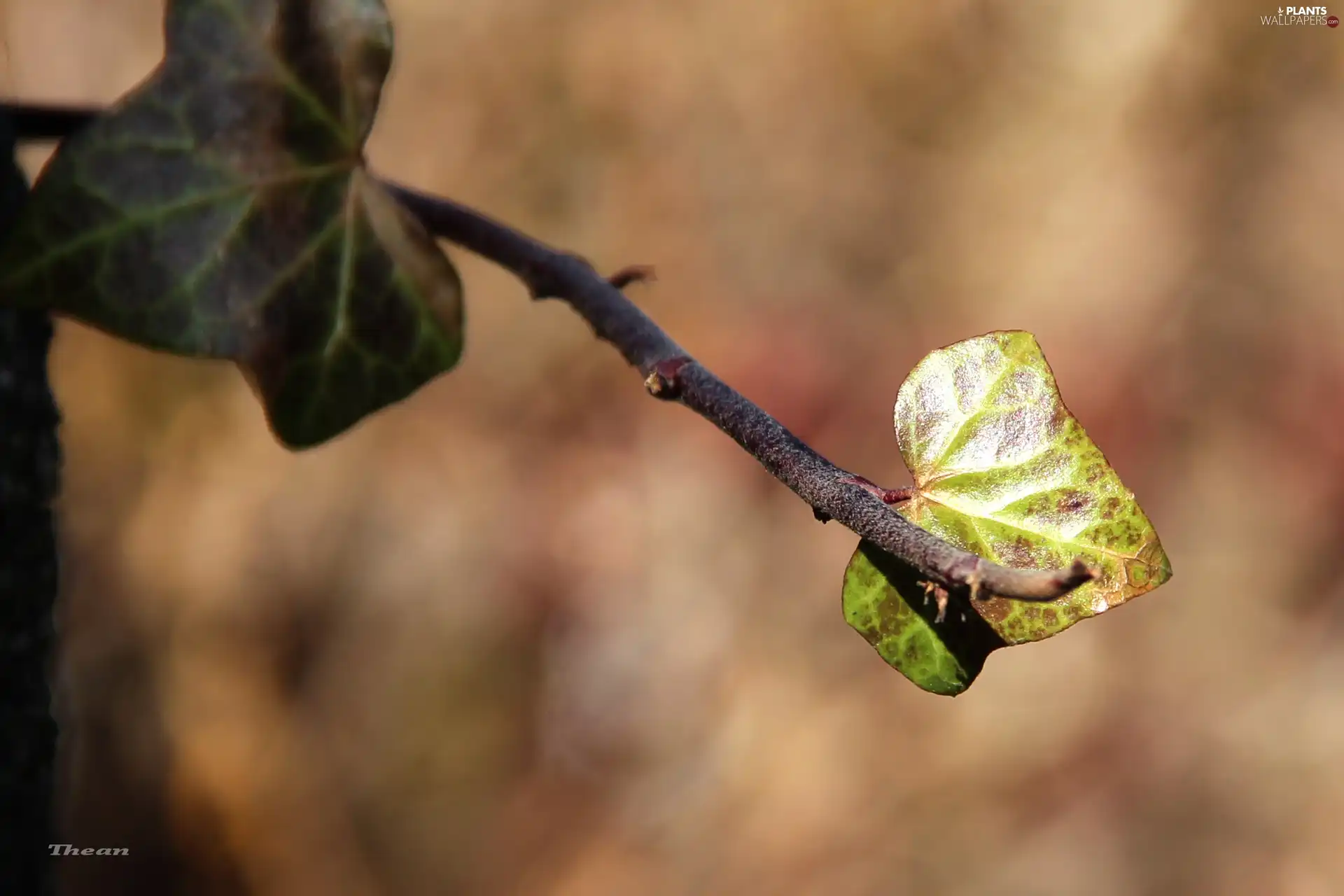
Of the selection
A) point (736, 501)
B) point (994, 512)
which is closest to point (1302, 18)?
point (736, 501)

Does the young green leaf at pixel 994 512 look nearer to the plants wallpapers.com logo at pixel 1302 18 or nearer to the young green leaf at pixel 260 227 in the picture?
the young green leaf at pixel 260 227

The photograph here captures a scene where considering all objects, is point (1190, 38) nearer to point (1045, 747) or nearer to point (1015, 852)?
point (1045, 747)

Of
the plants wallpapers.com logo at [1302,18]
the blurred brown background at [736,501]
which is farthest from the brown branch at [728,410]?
the plants wallpapers.com logo at [1302,18]

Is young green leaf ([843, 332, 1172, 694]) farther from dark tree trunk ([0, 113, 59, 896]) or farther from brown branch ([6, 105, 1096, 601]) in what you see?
dark tree trunk ([0, 113, 59, 896])

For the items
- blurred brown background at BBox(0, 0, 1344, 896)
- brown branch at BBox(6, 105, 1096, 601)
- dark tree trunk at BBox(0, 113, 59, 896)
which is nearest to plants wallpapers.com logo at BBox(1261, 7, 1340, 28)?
blurred brown background at BBox(0, 0, 1344, 896)

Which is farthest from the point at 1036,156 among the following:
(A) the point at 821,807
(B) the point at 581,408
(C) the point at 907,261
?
(A) the point at 821,807

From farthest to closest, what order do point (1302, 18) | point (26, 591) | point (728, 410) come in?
point (1302, 18), point (26, 591), point (728, 410)

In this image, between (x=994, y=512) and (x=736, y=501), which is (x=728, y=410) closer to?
(x=994, y=512)
